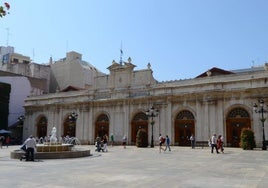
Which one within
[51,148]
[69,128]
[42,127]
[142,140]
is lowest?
[51,148]

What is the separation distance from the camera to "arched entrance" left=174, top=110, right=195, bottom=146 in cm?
3572

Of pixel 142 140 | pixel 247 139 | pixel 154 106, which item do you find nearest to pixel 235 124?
pixel 247 139

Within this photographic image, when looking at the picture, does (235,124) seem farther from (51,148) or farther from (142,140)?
(51,148)

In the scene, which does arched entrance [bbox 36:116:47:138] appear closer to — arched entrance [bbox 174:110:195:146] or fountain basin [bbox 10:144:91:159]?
arched entrance [bbox 174:110:195:146]

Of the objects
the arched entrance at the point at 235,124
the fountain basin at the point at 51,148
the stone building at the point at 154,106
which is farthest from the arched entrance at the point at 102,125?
the fountain basin at the point at 51,148

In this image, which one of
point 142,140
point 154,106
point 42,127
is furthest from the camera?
point 42,127

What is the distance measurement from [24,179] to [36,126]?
40.8 meters

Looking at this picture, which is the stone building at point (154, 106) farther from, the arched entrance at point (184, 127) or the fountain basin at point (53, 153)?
the fountain basin at point (53, 153)

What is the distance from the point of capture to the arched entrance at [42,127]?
4887 cm

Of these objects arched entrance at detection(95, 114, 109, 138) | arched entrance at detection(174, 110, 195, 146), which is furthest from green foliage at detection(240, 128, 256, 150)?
arched entrance at detection(95, 114, 109, 138)

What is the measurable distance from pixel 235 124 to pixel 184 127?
5907 millimetres

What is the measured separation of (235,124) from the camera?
33062mm

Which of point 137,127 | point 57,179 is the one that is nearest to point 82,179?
point 57,179

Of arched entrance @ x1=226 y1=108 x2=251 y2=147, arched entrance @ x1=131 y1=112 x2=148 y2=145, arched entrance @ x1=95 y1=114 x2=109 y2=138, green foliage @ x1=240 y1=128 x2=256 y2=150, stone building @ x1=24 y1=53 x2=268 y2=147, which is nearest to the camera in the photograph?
green foliage @ x1=240 y1=128 x2=256 y2=150
